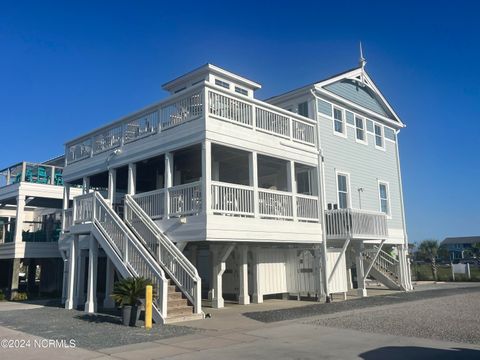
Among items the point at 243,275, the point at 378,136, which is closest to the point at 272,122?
the point at 243,275

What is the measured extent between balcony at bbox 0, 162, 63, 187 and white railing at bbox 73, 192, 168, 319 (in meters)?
7.53

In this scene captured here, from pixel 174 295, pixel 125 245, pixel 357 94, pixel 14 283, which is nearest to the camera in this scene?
pixel 174 295

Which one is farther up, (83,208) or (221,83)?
(221,83)

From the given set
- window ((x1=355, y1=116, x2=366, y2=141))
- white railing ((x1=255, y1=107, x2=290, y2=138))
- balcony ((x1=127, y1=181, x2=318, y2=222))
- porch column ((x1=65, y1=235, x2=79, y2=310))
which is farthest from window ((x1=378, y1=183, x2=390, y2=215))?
porch column ((x1=65, y1=235, x2=79, y2=310))

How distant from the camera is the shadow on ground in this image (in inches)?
280

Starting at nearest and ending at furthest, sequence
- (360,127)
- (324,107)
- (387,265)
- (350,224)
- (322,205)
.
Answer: (350,224)
(322,205)
(324,107)
(360,127)
(387,265)

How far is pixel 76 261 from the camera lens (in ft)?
50.8

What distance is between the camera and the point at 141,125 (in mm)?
15656

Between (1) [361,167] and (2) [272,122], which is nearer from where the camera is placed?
(2) [272,122]

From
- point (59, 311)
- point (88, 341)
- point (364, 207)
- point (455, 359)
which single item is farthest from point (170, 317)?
point (364, 207)

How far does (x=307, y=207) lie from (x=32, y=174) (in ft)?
46.4

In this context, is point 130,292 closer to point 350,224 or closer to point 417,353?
point 417,353

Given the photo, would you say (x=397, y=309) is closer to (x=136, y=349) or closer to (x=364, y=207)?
(x=364, y=207)

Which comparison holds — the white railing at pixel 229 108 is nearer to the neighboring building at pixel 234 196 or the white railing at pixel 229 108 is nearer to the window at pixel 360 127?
the neighboring building at pixel 234 196
